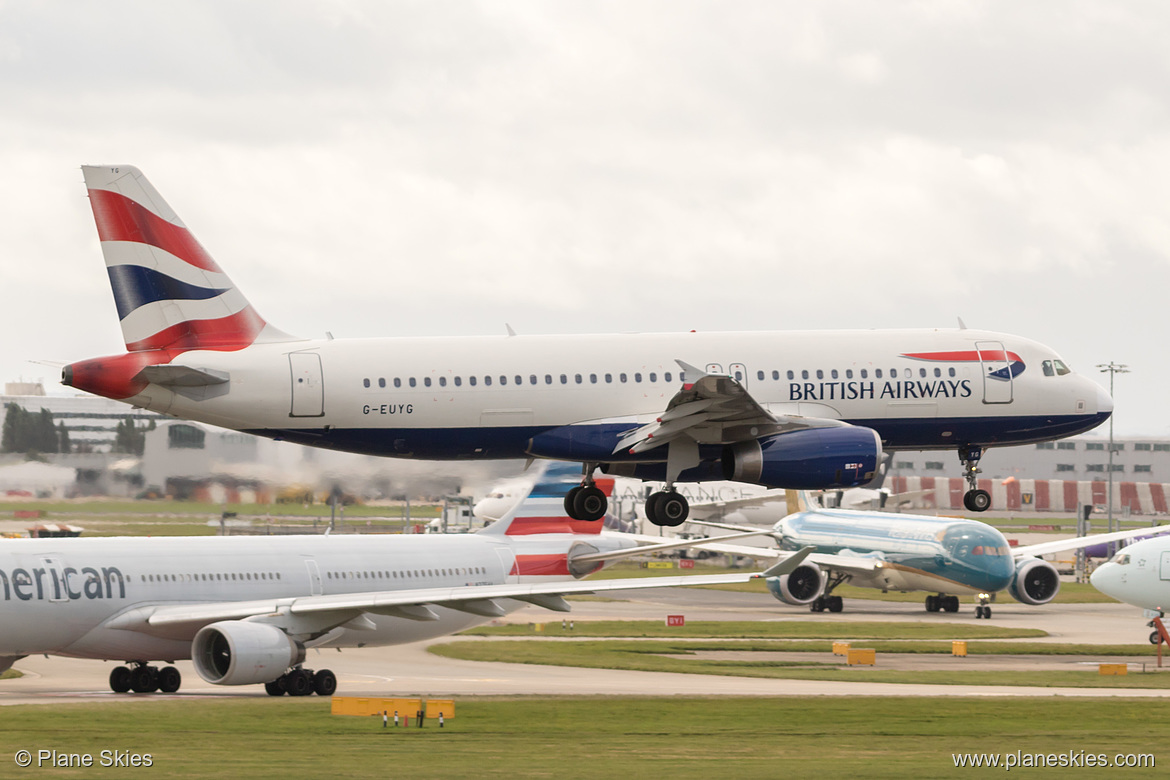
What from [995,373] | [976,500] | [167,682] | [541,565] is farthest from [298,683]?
[995,373]

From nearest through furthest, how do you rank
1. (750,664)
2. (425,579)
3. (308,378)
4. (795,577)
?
(308,378)
(425,579)
(750,664)
(795,577)

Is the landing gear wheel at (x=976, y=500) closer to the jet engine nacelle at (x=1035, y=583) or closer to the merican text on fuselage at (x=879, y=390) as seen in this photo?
the merican text on fuselage at (x=879, y=390)

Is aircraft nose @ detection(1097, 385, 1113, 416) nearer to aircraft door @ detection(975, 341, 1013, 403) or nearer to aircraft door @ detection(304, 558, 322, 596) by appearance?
aircraft door @ detection(975, 341, 1013, 403)

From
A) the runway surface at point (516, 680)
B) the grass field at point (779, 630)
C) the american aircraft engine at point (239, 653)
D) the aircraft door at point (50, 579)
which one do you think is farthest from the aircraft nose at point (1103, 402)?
the grass field at point (779, 630)

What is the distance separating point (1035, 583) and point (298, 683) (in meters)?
62.4

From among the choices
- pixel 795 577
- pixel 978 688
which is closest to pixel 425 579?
pixel 978 688

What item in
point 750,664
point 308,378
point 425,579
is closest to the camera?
point 308,378

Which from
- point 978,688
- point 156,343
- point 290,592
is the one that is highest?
point 156,343

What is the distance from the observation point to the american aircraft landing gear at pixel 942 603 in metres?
107

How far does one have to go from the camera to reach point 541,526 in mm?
75188

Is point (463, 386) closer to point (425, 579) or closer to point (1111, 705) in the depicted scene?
point (425, 579)

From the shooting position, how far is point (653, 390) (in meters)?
41.7

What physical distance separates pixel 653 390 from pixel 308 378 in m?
9.10

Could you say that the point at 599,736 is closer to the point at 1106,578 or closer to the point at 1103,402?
the point at 1103,402
